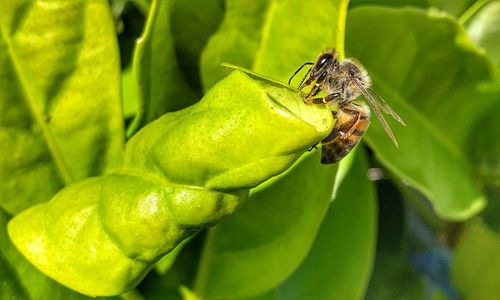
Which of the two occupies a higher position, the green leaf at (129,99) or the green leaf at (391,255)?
the green leaf at (129,99)

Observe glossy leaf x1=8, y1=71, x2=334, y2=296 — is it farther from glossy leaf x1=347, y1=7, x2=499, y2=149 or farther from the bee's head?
glossy leaf x1=347, y1=7, x2=499, y2=149

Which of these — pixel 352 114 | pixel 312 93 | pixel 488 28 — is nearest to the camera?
pixel 312 93

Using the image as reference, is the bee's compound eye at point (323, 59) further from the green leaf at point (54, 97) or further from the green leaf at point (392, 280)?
the green leaf at point (392, 280)

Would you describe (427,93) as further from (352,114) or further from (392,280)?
(392,280)


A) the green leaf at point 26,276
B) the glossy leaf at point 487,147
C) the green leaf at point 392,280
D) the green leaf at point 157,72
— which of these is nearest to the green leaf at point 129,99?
the green leaf at point 157,72

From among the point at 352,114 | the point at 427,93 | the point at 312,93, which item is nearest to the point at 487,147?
the point at 427,93

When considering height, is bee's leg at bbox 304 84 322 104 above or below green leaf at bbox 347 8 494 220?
above

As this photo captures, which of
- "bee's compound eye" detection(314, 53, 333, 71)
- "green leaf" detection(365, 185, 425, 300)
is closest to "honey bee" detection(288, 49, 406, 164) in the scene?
"bee's compound eye" detection(314, 53, 333, 71)
